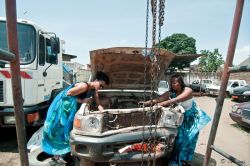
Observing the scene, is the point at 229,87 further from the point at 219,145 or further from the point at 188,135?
the point at 188,135

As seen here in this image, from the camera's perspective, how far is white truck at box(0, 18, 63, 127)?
485 centimetres

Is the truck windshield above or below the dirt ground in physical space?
above

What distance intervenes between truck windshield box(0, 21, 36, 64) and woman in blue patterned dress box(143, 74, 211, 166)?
8.69 ft

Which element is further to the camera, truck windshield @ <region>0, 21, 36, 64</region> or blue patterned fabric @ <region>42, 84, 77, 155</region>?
truck windshield @ <region>0, 21, 36, 64</region>

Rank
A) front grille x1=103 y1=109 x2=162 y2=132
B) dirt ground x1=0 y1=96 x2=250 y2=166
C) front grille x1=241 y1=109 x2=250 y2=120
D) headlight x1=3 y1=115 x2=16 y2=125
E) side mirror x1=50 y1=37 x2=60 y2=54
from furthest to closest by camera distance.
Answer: front grille x1=241 y1=109 x2=250 y2=120 < side mirror x1=50 y1=37 x2=60 y2=54 < headlight x1=3 y1=115 x2=16 y2=125 < dirt ground x1=0 y1=96 x2=250 y2=166 < front grille x1=103 y1=109 x2=162 y2=132

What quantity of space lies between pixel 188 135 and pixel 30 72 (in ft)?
10.7

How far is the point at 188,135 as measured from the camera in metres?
4.23

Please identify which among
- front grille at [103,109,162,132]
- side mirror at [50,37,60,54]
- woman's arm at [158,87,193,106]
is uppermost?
side mirror at [50,37,60,54]

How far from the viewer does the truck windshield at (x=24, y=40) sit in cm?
496

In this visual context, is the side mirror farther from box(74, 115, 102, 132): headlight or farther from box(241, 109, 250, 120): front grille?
box(241, 109, 250, 120): front grille

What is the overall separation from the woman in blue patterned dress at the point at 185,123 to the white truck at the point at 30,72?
2.43 metres

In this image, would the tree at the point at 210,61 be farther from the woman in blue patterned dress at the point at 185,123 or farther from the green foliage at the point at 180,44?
the woman in blue patterned dress at the point at 185,123

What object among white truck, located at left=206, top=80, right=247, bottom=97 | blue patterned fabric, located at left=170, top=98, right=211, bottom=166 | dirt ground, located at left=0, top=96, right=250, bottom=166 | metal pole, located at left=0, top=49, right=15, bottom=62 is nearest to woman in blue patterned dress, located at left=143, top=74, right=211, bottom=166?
blue patterned fabric, located at left=170, top=98, right=211, bottom=166

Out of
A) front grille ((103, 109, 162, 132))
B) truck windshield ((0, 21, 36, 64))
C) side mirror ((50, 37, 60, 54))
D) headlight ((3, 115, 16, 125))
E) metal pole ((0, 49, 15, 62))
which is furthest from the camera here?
side mirror ((50, 37, 60, 54))
